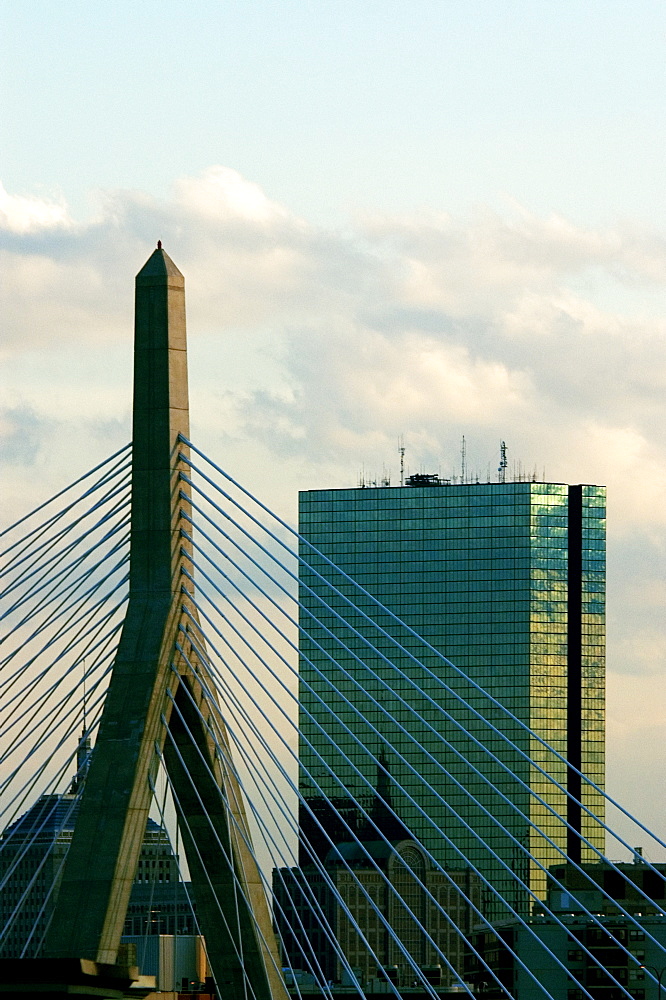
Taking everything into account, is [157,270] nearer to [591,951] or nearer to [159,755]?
[159,755]

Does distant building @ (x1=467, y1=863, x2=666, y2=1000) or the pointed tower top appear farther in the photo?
distant building @ (x1=467, y1=863, x2=666, y2=1000)

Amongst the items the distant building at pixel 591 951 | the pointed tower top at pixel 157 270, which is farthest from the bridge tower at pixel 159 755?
the distant building at pixel 591 951

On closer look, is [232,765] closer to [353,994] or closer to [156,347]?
[156,347]

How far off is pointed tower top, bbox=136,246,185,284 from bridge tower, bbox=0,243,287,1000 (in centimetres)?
4

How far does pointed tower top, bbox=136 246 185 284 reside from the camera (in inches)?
1753

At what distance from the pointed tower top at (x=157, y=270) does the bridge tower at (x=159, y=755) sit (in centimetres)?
4

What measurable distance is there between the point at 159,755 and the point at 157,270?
355 inches

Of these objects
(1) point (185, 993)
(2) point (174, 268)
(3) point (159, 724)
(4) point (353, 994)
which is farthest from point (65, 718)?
(4) point (353, 994)

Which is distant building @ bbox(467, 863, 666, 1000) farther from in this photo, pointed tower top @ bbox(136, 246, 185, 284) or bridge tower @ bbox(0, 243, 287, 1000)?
A: pointed tower top @ bbox(136, 246, 185, 284)

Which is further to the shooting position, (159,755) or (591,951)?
(591,951)

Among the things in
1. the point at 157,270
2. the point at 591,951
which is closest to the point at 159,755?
the point at 157,270

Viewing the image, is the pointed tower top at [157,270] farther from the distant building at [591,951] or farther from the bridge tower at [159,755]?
the distant building at [591,951]

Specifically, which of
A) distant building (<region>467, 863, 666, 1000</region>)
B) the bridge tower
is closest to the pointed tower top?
the bridge tower

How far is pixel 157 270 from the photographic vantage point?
44.6 m
